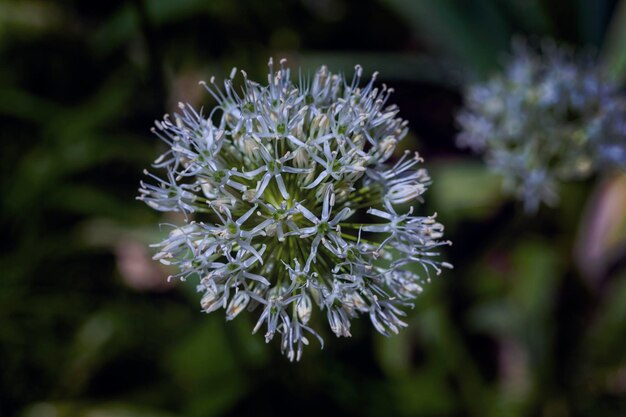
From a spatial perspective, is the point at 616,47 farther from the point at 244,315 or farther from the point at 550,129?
the point at 244,315

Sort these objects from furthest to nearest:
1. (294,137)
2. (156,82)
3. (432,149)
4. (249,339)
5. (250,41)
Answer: (432,149), (250,41), (249,339), (156,82), (294,137)

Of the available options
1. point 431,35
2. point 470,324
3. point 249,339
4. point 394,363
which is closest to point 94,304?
point 249,339

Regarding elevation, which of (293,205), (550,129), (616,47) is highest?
(616,47)

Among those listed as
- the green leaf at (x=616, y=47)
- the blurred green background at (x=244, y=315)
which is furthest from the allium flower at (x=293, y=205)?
the green leaf at (x=616, y=47)

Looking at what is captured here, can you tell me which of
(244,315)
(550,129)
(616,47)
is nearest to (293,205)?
(244,315)

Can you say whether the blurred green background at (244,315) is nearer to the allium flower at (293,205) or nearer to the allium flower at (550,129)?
the allium flower at (550,129)

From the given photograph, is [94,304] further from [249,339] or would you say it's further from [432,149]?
[432,149]
